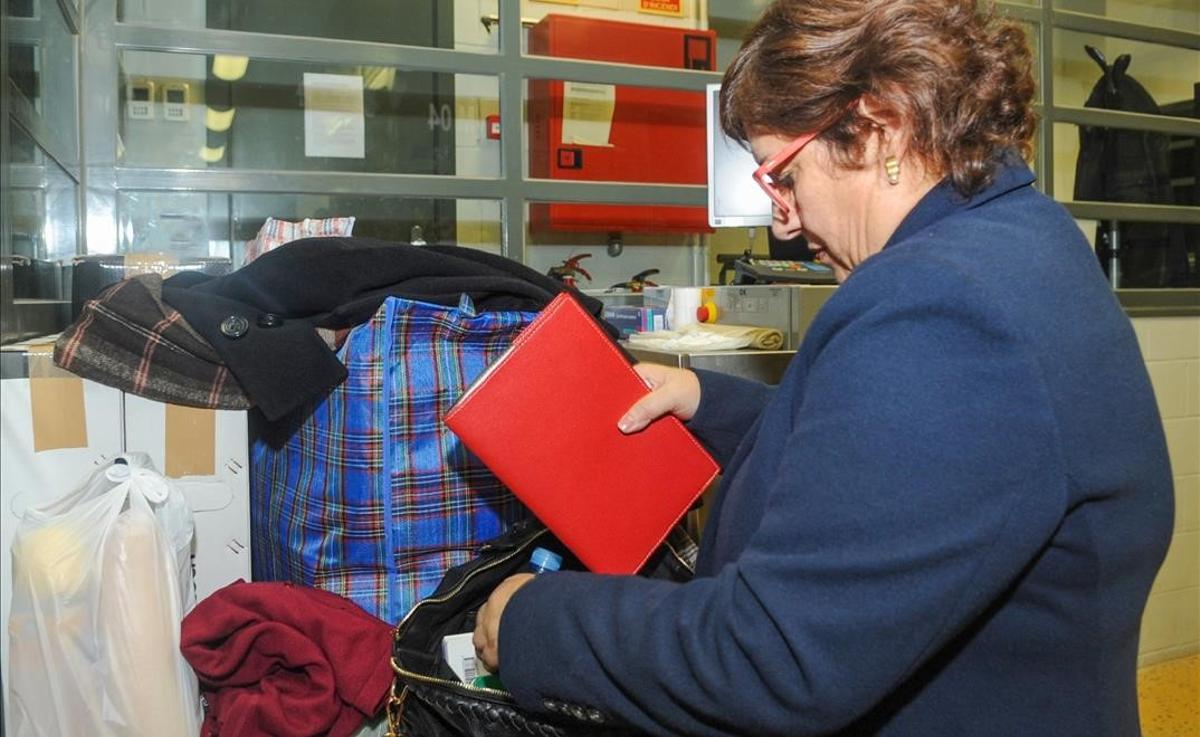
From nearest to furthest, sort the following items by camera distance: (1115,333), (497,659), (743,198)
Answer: (1115,333)
(497,659)
(743,198)

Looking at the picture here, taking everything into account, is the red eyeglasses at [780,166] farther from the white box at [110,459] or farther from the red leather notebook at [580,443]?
the white box at [110,459]

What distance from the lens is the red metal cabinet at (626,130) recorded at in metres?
3.00

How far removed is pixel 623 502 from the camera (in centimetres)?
109

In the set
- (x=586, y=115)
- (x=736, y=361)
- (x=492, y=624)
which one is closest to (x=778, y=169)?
(x=492, y=624)

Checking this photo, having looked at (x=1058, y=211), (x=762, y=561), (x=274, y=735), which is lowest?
(x=274, y=735)

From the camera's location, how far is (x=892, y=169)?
2.60ft

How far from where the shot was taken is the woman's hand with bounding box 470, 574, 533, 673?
32.8 inches

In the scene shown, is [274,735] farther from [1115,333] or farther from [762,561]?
[1115,333]

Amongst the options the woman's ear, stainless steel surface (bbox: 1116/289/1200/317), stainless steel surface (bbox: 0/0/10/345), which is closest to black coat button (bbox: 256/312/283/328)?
Result: stainless steel surface (bbox: 0/0/10/345)

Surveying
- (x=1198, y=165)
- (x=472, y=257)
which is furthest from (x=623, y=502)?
(x=1198, y=165)

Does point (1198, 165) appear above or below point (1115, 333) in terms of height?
above

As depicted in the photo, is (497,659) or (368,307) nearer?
(497,659)

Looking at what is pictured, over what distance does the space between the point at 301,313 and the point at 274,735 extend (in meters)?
0.51

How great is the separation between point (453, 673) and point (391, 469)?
0.93 feet
